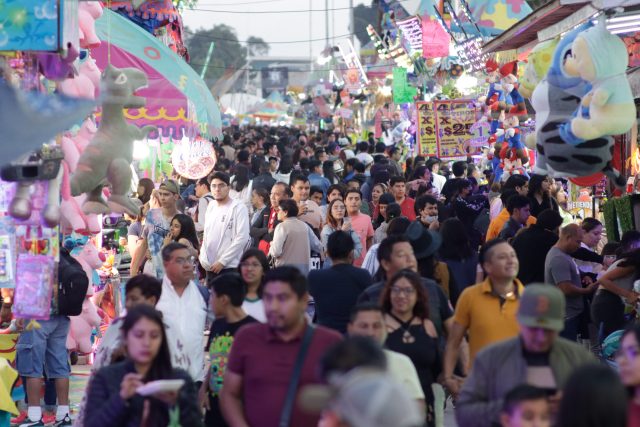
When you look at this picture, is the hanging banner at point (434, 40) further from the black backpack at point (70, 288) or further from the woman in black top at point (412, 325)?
the woman in black top at point (412, 325)

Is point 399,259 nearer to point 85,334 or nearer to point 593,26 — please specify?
point 593,26

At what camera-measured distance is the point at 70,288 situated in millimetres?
10125

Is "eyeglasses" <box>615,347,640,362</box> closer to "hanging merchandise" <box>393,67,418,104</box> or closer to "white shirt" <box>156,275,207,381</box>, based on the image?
"white shirt" <box>156,275,207,381</box>

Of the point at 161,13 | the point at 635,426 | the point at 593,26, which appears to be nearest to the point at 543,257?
the point at 593,26

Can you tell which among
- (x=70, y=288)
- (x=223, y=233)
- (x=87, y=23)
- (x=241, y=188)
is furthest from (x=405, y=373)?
(x=241, y=188)

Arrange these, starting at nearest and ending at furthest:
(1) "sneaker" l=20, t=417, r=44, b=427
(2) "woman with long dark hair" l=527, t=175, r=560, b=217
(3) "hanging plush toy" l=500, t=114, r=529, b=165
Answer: (1) "sneaker" l=20, t=417, r=44, b=427 < (2) "woman with long dark hair" l=527, t=175, r=560, b=217 < (3) "hanging plush toy" l=500, t=114, r=529, b=165

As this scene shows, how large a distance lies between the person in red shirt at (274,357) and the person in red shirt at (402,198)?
28.9 feet

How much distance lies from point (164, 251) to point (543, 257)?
155 inches

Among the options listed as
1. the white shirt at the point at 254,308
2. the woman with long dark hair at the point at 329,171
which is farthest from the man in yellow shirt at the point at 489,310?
the woman with long dark hair at the point at 329,171

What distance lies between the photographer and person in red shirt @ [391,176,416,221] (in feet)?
49.0

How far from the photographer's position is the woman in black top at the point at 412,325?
24.5 feet

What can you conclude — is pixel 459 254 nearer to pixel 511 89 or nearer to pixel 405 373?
pixel 405 373

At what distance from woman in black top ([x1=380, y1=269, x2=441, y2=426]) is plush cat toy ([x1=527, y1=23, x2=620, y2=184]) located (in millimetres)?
1673

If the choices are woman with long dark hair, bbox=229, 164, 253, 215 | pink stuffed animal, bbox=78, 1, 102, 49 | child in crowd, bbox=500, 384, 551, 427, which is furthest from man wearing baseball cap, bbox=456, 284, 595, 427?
woman with long dark hair, bbox=229, 164, 253, 215
